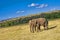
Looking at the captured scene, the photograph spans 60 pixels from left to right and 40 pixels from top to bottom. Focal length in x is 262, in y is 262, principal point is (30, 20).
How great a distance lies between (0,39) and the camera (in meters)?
38.9

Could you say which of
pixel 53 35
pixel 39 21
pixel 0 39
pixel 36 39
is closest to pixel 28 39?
pixel 36 39

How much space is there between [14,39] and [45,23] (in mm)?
9214

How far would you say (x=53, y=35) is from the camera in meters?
33.5

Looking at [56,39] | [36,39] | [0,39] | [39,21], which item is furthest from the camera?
[39,21]

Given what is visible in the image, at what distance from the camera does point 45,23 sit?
141ft

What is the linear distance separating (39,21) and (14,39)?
8.70 meters

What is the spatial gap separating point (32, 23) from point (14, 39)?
8603 millimetres

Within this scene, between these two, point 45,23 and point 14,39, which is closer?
point 14,39

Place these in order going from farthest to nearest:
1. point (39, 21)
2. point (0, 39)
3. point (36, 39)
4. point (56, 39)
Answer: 1. point (39, 21)
2. point (0, 39)
3. point (36, 39)
4. point (56, 39)

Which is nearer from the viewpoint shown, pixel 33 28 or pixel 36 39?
pixel 36 39

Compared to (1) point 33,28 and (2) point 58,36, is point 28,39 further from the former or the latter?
(1) point 33,28

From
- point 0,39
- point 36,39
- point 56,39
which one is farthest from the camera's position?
point 0,39

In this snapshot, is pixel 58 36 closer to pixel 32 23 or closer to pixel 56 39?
pixel 56 39

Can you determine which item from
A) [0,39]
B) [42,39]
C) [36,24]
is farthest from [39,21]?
[42,39]
